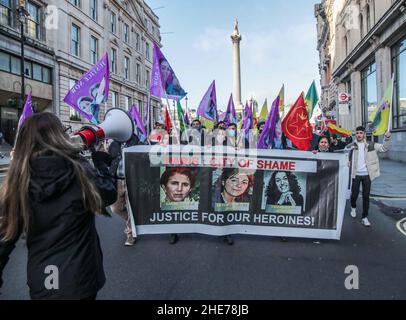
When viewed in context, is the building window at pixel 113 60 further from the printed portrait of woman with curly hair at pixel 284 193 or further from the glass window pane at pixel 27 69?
the printed portrait of woman with curly hair at pixel 284 193

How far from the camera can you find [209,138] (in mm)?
6559

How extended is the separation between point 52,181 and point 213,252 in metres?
3.11

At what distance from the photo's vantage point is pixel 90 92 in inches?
274

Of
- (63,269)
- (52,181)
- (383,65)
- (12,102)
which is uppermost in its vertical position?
(383,65)

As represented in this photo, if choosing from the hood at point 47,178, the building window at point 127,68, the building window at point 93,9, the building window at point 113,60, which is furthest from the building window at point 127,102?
the hood at point 47,178

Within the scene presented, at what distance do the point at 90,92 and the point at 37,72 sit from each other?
20938 millimetres

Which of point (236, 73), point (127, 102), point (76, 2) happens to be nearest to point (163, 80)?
point (76, 2)

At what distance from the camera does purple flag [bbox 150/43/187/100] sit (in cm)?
736

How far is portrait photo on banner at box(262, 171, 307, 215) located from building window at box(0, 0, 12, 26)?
23.5 m

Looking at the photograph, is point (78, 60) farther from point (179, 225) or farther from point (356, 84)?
point (179, 225)

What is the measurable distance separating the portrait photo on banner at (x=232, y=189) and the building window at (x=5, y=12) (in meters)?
22.9

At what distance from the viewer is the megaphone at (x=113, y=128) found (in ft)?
7.67

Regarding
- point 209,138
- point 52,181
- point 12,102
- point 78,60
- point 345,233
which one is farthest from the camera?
point 78,60

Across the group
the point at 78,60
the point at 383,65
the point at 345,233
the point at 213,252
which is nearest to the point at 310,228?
the point at 345,233
